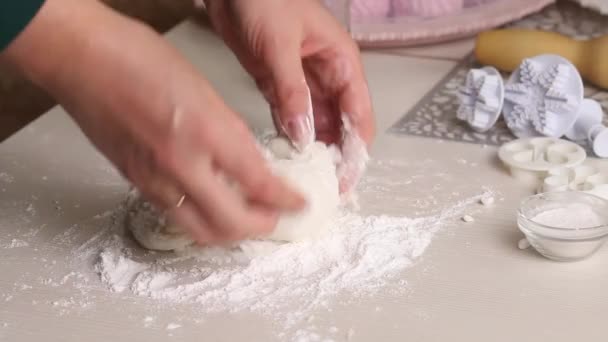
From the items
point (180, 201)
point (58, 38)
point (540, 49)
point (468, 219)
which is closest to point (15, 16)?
point (58, 38)

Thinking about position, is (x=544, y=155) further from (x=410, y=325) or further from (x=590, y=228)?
(x=410, y=325)

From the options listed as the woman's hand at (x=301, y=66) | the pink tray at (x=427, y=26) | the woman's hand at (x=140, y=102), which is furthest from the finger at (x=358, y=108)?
the pink tray at (x=427, y=26)

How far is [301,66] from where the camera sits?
2.42ft

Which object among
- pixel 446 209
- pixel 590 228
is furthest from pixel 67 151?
pixel 590 228

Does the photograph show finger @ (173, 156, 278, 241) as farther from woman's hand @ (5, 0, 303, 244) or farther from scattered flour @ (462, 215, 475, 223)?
scattered flour @ (462, 215, 475, 223)

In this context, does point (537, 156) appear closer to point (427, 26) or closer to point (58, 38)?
point (427, 26)

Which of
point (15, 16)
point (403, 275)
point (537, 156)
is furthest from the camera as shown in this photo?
point (537, 156)

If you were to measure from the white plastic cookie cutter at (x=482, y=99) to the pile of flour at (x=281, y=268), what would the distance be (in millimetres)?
164

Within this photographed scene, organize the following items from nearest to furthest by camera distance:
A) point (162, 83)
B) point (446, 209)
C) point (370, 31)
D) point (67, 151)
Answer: point (162, 83) → point (446, 209) → point (67, 151) → point (370, 31)

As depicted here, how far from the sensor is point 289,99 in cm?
69

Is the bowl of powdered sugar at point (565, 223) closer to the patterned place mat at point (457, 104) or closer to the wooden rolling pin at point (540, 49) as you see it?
the patterned place mat at point (457, 104)

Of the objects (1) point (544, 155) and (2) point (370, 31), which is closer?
(1) point (544, 155)

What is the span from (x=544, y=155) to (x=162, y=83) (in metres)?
0.41

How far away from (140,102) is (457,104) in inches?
19.7
